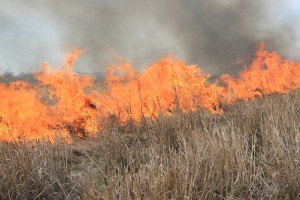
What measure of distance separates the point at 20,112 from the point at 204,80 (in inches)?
260

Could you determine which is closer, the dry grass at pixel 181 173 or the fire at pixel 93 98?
the dry grass at pixel 181 173

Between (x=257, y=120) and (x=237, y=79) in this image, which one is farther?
(x=237, y=79)

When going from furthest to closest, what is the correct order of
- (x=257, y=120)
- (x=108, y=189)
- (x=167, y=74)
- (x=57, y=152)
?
(x=167, y=74) → (x=257, y=120) → (x=57, y=152) → (x=108, y=189)

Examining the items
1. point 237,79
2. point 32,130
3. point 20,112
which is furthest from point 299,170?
point 237,79

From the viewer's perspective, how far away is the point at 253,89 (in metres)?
12.4

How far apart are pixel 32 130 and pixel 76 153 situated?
4.63ft

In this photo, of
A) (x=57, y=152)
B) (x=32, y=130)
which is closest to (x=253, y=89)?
(x=32, y=130)

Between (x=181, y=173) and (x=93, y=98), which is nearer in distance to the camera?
(x=181, y=173)

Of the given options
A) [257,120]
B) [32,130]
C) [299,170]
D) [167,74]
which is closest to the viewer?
[299,170]

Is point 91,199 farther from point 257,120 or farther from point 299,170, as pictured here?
point 257,120

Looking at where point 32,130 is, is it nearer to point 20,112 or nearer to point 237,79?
point 20,112

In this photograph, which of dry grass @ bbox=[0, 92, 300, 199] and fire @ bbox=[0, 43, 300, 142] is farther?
fire @ bbox=[0, 43, 300, 142]

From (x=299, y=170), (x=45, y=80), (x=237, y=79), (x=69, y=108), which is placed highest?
(x=237, y=79)

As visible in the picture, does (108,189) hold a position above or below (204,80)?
below
